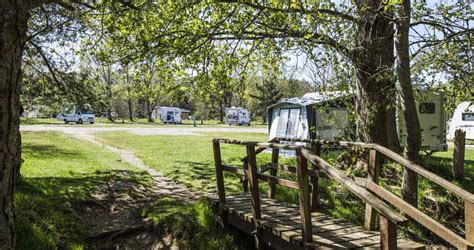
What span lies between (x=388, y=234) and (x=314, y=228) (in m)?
1.57

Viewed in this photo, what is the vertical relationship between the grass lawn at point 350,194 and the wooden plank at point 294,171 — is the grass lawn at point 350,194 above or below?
below

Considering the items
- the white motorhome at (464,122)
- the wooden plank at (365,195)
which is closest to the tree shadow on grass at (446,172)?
the wooden plank at (365,195)

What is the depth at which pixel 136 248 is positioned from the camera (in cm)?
558

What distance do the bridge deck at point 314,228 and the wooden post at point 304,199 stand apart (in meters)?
0.11

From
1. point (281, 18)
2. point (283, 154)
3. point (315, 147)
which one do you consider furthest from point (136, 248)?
point (283, 154)

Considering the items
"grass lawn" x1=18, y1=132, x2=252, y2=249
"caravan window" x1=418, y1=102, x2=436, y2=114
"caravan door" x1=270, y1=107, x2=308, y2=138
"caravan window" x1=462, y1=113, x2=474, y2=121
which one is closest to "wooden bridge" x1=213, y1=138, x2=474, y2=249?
"grass lawn" x1=18, y1=132, x2=252, y2=249

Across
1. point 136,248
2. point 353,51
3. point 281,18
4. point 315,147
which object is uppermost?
point 281,18

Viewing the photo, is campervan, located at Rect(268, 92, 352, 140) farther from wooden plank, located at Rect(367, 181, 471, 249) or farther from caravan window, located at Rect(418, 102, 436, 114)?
wooden plank, located at Rect(367, 181, 471, 249)

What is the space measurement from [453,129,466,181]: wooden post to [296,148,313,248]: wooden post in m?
6.39

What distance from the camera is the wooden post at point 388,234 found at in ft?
10.5

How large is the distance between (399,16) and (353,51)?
2090 millimetres

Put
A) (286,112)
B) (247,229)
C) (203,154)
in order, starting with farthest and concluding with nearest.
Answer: (286,112), (203,154), (247,229)

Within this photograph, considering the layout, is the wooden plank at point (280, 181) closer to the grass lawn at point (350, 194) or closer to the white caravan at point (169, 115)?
the grass lawn at point (350, 194)

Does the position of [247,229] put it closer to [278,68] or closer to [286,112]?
[278,68]
